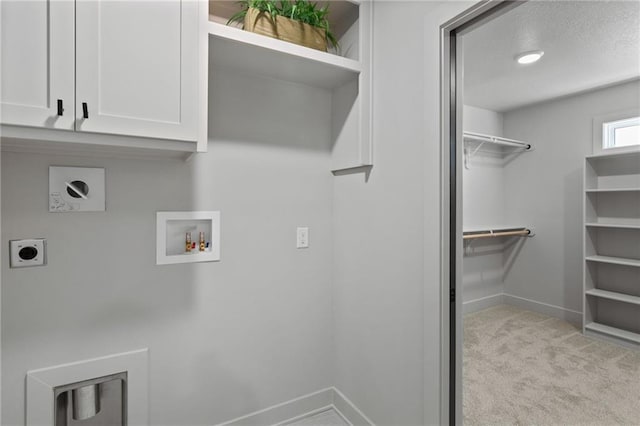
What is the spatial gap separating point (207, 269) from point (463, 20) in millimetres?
1568

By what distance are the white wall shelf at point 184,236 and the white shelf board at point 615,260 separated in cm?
288

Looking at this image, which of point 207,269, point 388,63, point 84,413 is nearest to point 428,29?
point 388,63

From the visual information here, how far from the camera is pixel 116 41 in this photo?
1003 millimetres

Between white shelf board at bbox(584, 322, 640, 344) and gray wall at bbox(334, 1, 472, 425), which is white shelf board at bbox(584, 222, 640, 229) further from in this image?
gray wall at bbox(334, 1, 472, 425)

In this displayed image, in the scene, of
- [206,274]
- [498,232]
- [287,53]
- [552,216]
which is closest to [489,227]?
[498,232]

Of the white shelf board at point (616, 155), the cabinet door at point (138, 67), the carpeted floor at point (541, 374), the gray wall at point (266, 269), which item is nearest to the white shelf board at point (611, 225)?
the white shelf board at point (616, 155)

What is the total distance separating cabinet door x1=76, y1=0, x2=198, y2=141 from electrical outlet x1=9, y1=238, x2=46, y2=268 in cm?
59

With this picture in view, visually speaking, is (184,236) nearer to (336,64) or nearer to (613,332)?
(336,64)

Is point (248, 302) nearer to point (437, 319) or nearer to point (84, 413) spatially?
point (84, 413)

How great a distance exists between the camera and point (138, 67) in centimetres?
103

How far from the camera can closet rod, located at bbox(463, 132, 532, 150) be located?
266 centimetres

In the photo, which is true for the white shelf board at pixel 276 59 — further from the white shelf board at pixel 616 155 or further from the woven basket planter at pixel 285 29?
the white shelf board at pixel 616 155

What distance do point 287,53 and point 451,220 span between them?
1.05m

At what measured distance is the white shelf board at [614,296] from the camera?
2.32 metres
